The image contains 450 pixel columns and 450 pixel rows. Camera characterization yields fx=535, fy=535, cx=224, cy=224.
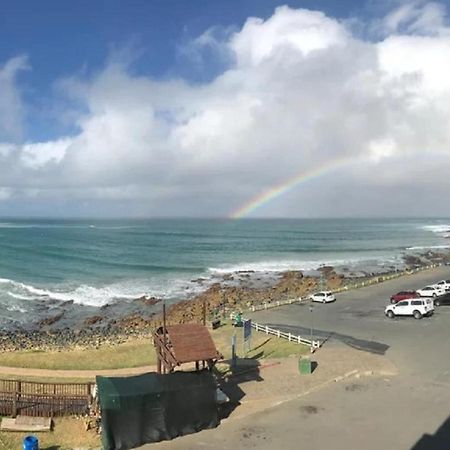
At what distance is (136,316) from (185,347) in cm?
3061

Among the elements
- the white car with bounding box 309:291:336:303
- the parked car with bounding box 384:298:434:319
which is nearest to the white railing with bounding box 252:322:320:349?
the parked car with bounding box 384:298:434:319

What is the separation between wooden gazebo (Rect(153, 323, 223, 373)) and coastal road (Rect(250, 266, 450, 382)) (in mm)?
9346

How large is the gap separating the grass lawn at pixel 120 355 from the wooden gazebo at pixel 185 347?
7.95m

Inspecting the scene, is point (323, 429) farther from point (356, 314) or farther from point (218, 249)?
point (218, 249)

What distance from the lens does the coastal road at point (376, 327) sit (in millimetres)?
24484

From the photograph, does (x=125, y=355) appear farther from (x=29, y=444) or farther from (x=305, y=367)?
(x=29, y=444)

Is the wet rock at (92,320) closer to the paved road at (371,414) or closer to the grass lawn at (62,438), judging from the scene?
the paved road at (371,414)

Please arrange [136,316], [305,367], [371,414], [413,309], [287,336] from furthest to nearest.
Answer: [136,316] → [413,309] → [287,336] → [305,367] → [371,414]

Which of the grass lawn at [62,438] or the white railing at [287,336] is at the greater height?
the white railing at [287,336]

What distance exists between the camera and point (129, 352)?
29.3 m

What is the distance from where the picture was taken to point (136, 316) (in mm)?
48250

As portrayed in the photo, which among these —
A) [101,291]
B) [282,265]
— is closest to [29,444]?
[101,291]

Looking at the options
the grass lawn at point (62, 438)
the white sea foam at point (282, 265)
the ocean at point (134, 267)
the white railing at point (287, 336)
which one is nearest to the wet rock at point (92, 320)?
the ocean at point (134, 267)

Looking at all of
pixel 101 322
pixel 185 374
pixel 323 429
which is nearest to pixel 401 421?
pixel 323 429
